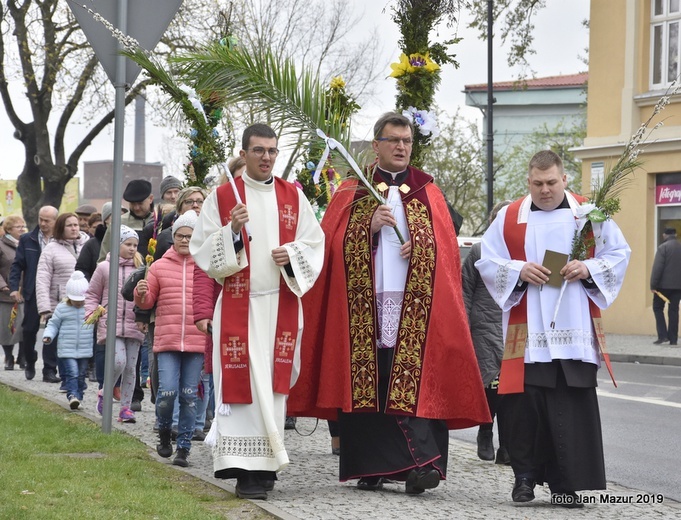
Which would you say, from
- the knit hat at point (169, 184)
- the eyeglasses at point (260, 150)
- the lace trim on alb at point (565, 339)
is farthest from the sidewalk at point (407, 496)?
the knit hat at point (169, 184)

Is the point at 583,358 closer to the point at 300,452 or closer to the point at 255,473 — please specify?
the point at 255,473

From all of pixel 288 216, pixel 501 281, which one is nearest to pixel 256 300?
pixel 288 216

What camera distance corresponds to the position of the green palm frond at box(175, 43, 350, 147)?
826 centimetres

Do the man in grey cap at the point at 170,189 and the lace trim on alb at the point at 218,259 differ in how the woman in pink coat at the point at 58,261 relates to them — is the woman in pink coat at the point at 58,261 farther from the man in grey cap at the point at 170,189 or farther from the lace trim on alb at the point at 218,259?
the lace trim on alb at the point at 218,259

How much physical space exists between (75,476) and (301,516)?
1655mm

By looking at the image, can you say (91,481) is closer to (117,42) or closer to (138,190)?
(117,42)

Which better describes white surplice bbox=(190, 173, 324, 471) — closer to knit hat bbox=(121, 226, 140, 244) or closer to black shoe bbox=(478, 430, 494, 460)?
black shoe bbox=(478, 430, 494, 460)

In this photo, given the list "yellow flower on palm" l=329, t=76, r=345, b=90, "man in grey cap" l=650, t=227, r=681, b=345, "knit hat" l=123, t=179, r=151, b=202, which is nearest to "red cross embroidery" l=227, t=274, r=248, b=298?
"yellow flower on palm" l=329, t=76, r=345, b=90

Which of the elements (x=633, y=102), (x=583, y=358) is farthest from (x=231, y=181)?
(x=633, y=102)

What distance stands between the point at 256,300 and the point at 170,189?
4628 millimetres

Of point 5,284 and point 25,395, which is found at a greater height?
point 5,284

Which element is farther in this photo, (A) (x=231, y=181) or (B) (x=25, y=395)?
(B) (x=25, y=395)

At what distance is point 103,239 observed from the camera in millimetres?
12703

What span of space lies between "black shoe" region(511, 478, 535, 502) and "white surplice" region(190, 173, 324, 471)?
135 centimetres
